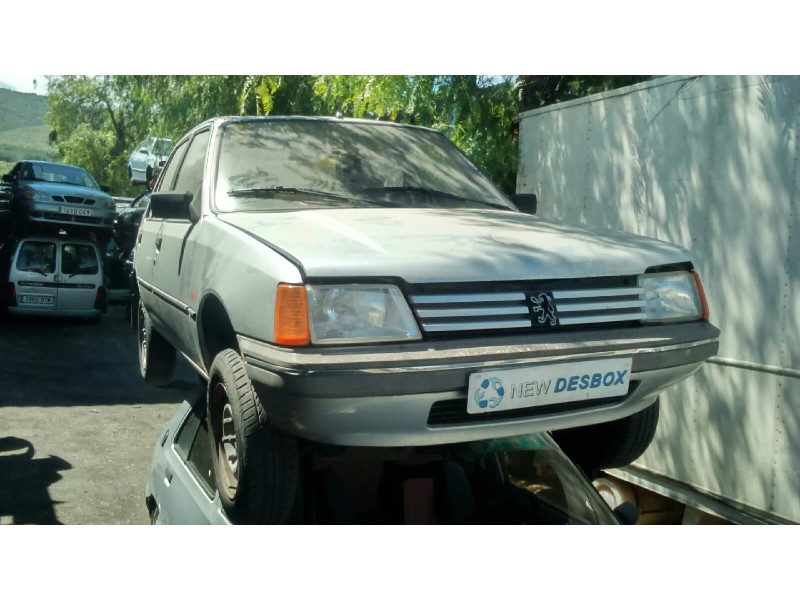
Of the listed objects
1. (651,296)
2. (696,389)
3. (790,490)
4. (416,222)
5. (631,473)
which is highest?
(416,222)

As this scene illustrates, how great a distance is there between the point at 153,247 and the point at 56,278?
236 centimetres

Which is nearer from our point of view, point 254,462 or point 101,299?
point 254,462

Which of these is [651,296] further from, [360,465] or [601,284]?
[360,465]

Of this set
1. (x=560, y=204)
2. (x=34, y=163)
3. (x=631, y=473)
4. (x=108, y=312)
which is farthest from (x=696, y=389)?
(x=34, y=163)

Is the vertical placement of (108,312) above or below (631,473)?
above

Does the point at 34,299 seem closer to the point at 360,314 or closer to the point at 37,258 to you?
the point at 37,258

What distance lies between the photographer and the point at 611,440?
3.18m

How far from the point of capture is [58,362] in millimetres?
5879

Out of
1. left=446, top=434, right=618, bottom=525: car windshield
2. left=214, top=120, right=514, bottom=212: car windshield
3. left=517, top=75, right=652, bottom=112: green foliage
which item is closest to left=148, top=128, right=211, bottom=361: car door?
left=214, top=120, right=514, bottom=212: car windshield

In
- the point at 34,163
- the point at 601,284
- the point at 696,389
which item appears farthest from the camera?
the point at 34,163

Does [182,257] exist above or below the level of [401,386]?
above

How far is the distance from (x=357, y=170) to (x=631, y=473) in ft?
8.66

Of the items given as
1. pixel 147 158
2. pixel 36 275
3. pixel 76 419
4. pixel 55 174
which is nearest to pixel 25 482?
pixel 76 419

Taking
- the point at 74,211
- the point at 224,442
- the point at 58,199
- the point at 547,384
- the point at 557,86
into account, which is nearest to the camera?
the point at 547,384
